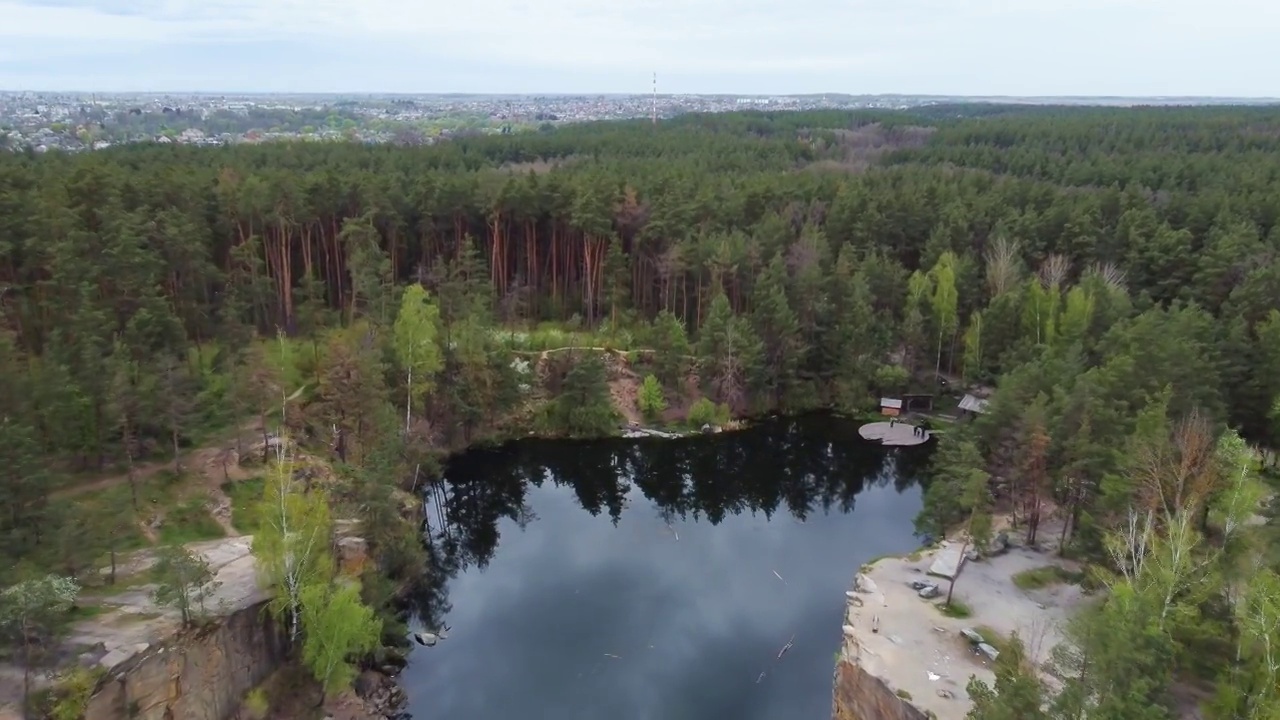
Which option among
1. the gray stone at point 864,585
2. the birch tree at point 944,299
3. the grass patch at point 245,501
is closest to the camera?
the grass patch at point 245,501

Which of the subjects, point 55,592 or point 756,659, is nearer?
point 55,592

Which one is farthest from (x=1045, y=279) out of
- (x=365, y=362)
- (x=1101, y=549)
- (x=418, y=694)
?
(x=418, y=694)

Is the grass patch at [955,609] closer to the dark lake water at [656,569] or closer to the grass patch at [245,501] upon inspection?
the dark lake water at [656,569]

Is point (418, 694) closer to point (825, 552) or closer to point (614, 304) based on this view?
point (825, 552)

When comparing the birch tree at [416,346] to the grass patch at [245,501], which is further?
the birch tree at [416,346]

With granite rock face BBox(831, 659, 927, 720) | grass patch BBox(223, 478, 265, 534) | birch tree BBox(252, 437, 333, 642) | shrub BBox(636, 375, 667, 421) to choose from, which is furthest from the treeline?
granite rock face BBox(831, 659, 927, 720)

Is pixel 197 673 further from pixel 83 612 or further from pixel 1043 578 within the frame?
pixel 1043 578

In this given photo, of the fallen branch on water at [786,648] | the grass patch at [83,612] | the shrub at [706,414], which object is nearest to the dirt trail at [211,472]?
the grass patch at [83,612]

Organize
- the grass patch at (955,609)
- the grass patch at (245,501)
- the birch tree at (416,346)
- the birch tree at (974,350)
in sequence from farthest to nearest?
the birch tree at (974,350), the birch tree at (416,346), the grass patch at (245,501), the grass patch at (955,609)
